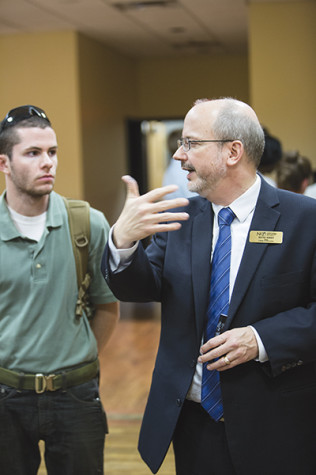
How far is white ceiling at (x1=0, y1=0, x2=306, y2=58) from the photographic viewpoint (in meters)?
7.39

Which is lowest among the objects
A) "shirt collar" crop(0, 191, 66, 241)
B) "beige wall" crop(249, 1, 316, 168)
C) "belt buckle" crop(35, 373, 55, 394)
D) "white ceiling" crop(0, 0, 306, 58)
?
"belt buckle" crop(35, 373, 55, 394)

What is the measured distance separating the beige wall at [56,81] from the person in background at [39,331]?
574 cm

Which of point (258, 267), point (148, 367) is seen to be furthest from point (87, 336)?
point (148, 367)

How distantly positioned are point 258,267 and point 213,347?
0.84ft

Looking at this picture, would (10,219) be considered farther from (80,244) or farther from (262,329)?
(262,329)

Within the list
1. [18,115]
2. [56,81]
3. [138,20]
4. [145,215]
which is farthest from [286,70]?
[145,215]

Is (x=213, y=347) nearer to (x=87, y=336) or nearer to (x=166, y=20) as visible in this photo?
(x=87, y=336)

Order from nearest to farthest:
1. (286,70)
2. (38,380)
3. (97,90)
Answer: (38,380), (286,70), (97,90)

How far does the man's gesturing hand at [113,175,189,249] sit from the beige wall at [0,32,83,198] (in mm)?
6303

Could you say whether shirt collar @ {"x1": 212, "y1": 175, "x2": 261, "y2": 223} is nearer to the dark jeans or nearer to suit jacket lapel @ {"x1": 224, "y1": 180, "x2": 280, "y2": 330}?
suit jacket lapel @ {"x1": 224, "y1": 180, "x2": 280, "y2": 330}

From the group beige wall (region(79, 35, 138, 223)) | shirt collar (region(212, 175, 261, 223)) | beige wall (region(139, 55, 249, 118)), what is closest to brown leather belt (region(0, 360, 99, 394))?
shirt collar (region(212, 175, 261, 223))

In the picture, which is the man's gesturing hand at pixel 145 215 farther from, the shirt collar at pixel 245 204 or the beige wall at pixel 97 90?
the beige wall at pixel 97 90

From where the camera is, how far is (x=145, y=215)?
167 cm

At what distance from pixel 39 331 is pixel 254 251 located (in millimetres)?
789
